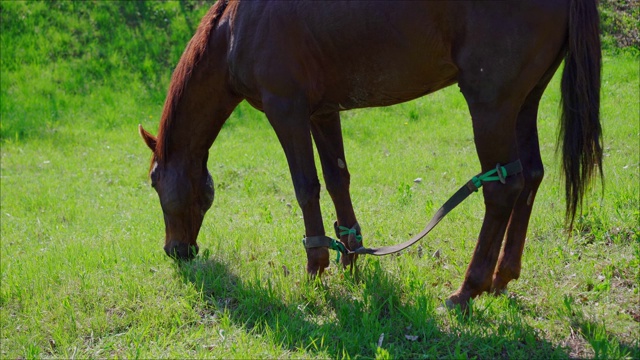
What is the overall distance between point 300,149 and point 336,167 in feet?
2.13

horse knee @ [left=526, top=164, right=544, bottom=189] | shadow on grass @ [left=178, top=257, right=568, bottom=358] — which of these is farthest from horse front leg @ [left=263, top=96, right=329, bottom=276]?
horse knee @ [left=526, top=164, right=544, bottom=189]

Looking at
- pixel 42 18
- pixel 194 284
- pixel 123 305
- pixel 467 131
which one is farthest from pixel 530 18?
pixel 42 18

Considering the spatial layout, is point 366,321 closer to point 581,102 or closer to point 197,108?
point 581,102

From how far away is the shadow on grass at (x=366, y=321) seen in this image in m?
3.67

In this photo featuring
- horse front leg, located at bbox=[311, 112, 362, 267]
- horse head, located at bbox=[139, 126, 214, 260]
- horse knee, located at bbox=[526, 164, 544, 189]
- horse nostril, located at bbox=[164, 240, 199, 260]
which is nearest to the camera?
horse knee, located at bbox=[526, 164, 544, 189]

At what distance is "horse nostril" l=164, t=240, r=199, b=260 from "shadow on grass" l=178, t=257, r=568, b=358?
0.32 meters

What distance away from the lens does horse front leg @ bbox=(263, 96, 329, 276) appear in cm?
425

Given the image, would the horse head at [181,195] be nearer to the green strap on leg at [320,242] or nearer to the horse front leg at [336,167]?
the horse front leg at [336,167]

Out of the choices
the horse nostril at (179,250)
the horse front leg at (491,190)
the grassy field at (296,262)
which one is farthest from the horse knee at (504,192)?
the horse nostril at (179,250)

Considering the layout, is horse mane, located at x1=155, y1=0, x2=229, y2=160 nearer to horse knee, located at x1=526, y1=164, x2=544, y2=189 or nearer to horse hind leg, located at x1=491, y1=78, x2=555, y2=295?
horse hind leg, located at x1=491, y1=78, x2=555, y2=295

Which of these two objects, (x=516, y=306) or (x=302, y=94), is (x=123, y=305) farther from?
(x=516, y=306)

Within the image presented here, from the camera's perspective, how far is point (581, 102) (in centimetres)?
379

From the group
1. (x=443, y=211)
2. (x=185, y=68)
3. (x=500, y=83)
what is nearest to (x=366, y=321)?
(x=443, y=211)

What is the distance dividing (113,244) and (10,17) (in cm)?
962
